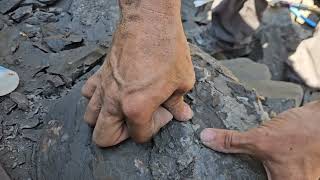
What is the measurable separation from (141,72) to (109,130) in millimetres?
267

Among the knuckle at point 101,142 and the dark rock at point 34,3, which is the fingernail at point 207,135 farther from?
the dark rock at point 34,3

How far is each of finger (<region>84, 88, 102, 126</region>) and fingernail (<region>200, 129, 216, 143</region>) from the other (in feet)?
1.40

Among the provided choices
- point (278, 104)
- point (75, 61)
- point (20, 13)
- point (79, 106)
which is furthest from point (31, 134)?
point (278, 104)

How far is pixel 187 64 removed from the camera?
1584 millimetres

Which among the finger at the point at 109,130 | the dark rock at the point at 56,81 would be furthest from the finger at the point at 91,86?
the dark rock at the point at 56,81

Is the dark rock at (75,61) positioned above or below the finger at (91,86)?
below

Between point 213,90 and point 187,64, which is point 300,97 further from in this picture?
point 187,64

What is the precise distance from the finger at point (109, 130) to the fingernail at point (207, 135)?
304 mm

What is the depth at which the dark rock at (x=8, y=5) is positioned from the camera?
2727 millimetres

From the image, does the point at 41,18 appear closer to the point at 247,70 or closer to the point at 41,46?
the point at 41,46

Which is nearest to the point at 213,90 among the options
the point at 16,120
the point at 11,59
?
the point at 16,120

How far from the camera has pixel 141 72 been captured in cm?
149

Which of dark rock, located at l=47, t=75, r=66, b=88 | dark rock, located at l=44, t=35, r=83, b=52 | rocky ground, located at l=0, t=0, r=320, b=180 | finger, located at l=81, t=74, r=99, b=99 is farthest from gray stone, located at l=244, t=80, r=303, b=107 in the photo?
finger, located at l=81, t=74, r=99, b=99

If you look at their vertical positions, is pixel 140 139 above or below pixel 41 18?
above
